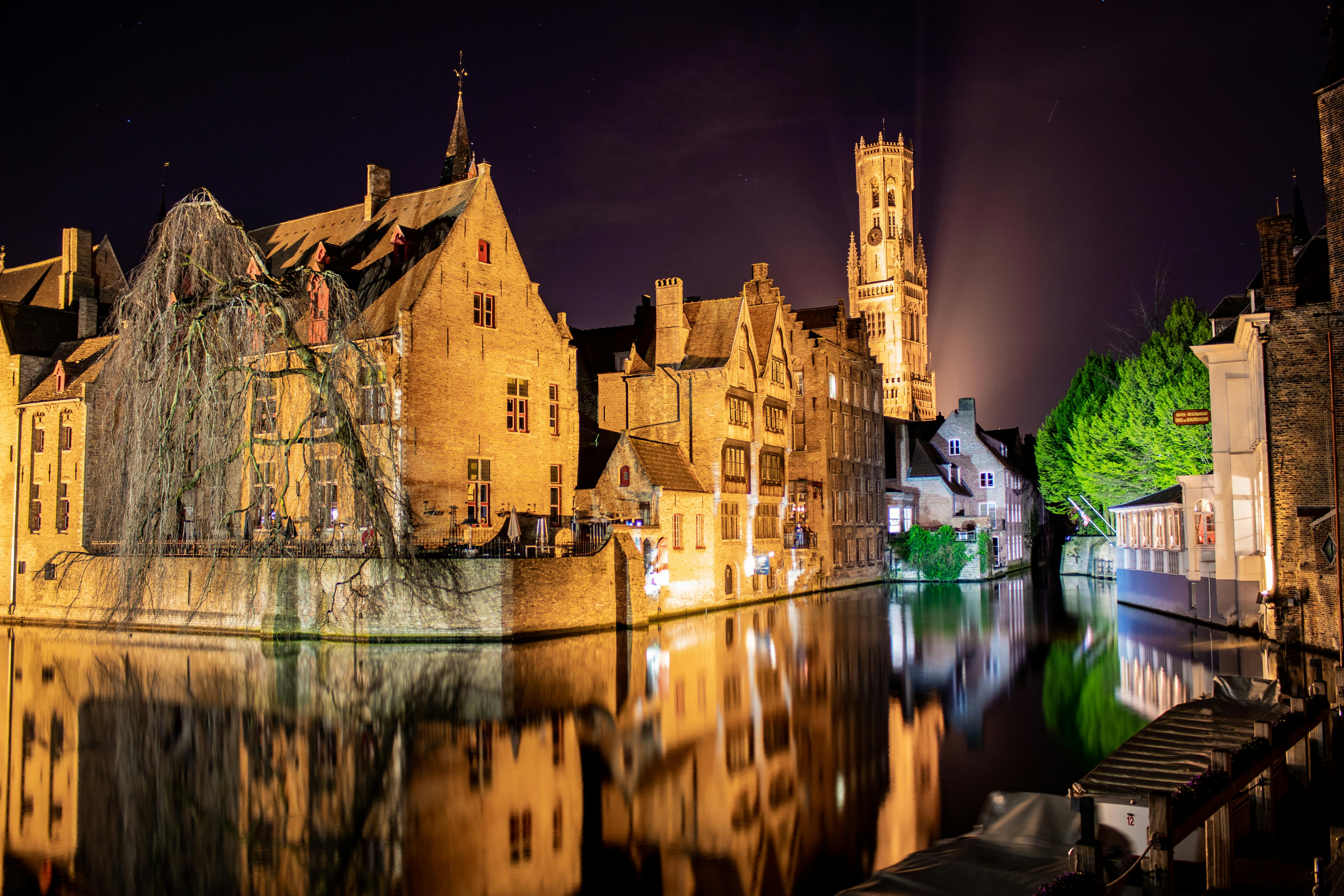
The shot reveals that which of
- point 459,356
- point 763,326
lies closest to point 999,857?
point 459,356

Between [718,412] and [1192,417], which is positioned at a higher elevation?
[718,412]

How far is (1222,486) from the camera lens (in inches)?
1341

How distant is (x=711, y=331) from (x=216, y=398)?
26492 mm

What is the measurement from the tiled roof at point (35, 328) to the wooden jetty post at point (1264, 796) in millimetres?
A: 48287

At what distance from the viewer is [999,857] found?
8.84m

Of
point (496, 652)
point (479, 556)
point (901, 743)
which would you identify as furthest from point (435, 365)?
point (901, 743)

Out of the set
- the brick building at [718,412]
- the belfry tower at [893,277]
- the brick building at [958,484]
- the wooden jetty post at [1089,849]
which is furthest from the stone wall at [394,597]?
the belfry tower at [893,277]

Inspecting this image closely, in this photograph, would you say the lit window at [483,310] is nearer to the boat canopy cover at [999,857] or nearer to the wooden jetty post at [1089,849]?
the boat canopy cover at [999,857]

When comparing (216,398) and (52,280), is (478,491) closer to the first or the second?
(216,398)

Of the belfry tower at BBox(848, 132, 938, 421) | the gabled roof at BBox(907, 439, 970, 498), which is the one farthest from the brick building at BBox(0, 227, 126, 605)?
the belfry tower at BBox(848, 132, 938, 421)

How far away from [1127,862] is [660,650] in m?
21.3

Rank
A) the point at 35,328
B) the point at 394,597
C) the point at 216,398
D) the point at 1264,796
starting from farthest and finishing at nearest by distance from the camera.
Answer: the point at 35,328 < the point at 394,597 < the point at 216,398 < the point at 1264,796

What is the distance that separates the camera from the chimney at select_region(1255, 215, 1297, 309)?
1130 inches

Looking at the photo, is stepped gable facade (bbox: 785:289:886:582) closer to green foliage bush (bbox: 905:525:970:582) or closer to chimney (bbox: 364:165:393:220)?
green foliage bush (bbox: 905:525:970:582)
